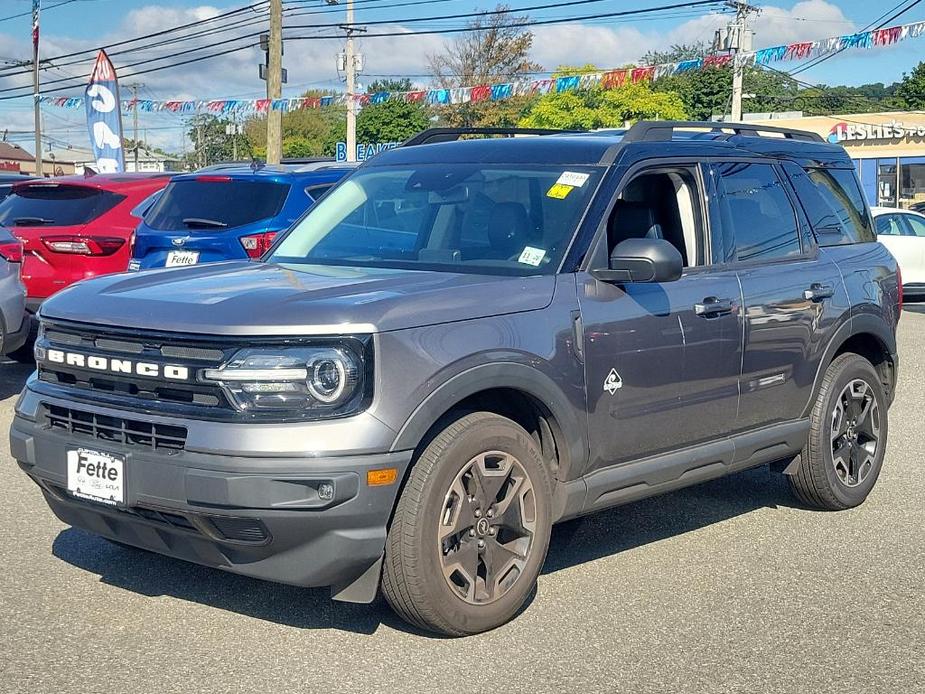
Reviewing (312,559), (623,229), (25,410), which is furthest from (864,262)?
(25,410)

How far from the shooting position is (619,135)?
579 cm

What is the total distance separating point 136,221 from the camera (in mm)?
10945

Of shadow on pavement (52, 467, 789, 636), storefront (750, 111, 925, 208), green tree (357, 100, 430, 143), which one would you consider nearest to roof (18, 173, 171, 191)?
shadow on pavement (52, 467, 789, 636)

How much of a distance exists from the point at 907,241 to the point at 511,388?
16047 millimetres

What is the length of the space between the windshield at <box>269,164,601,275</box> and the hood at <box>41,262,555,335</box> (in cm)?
25

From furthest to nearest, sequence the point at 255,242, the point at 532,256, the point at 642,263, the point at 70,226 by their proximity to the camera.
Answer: the point at 70,226 → the point at 255,242 → the point at 532,256 → the point at 642,263

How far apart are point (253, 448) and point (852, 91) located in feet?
315

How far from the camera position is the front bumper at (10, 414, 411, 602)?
4.03m

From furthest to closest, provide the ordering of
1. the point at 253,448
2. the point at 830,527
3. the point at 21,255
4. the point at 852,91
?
1. the point at 852,91
2. the point at 21,255
3. the point at 830,527
4. the point at 253,448

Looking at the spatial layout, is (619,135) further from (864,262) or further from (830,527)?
(830,527)

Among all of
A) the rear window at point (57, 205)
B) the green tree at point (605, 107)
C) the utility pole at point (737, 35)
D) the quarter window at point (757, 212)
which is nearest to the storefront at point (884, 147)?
the utility pole at point (737, 35)

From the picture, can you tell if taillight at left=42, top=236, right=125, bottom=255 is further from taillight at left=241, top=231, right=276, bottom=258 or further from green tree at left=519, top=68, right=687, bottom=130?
green tree at left=519, top=68, right=687, bottom=130

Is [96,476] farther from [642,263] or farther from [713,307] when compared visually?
[713,307]

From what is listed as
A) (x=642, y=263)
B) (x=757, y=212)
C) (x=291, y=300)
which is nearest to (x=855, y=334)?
(x=757, y=212)
